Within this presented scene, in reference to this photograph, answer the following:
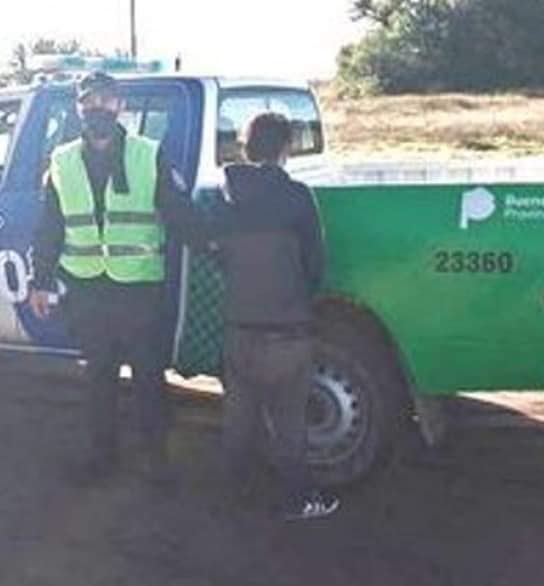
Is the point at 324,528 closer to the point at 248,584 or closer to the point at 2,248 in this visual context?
the point at 248,584

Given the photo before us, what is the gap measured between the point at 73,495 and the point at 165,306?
97cm

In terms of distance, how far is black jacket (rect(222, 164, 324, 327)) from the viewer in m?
6.66

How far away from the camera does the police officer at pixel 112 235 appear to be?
Answer: 7.07 meters

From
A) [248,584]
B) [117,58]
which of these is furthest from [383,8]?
[248,584]

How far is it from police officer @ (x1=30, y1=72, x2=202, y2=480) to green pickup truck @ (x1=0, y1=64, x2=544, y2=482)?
0.24 m

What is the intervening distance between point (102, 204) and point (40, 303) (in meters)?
0.86

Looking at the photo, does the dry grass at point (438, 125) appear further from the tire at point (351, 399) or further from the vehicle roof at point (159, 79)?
the tire at point (351, 399)

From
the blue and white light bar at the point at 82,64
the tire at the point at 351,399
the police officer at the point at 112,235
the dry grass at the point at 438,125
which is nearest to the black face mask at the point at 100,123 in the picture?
the police officer at the point at 112,235

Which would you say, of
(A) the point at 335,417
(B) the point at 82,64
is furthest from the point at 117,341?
(B) the point at 82,64

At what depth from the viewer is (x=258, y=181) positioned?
666 cm

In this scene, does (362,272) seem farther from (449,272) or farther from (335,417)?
(335,417)

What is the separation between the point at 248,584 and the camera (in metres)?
6.28

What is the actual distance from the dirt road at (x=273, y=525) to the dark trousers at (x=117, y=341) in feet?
1.32

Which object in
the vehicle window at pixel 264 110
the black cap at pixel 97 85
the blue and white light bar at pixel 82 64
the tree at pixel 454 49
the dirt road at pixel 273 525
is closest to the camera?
the dirt road at pixel 273 525
